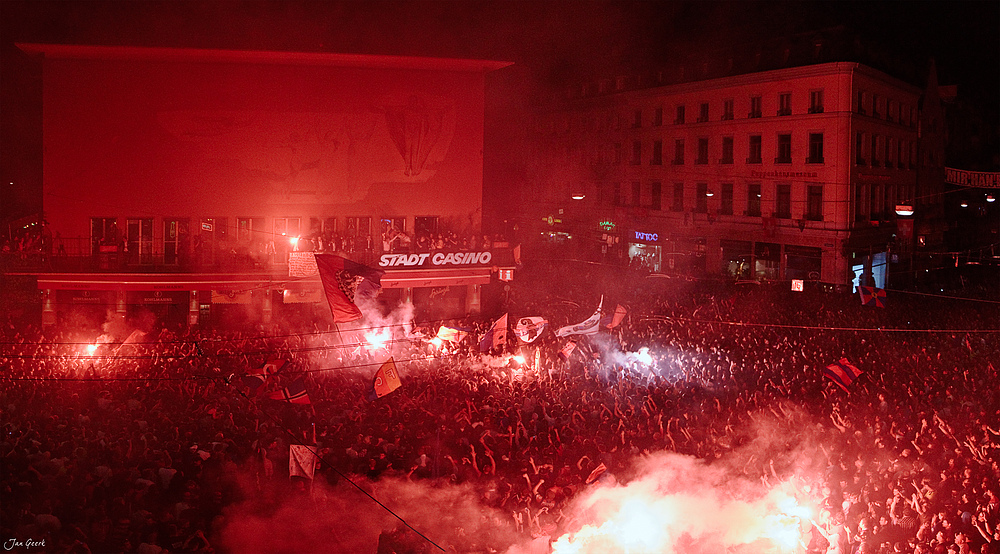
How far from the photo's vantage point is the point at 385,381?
1364 cm

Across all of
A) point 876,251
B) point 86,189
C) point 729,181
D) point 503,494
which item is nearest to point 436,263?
point 86,189

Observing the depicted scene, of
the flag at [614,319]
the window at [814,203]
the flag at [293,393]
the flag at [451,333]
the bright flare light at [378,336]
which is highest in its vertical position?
the window at [814,203]

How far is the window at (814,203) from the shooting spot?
31.6 m

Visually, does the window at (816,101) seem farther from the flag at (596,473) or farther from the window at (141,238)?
the window at (141,238)

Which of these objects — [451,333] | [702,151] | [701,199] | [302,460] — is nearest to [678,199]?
[701,199]

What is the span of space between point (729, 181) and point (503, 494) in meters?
27.2

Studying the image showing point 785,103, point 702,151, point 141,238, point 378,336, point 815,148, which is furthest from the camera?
point 702,151

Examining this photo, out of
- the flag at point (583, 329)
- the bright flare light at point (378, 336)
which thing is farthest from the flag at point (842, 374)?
the bright flare light at point (378, 336)

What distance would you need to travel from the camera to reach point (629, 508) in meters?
11.2

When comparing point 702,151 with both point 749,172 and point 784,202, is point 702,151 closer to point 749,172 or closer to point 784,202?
point 749,172

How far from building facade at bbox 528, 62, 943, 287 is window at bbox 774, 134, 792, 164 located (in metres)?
0.05

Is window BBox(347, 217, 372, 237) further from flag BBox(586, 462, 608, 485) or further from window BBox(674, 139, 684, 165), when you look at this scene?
window BBox(674, 139, 684, 165)
